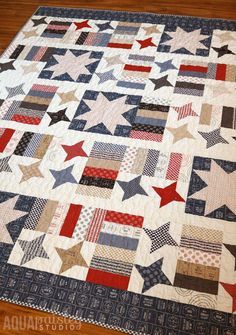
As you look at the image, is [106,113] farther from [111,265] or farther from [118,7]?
[118,7]

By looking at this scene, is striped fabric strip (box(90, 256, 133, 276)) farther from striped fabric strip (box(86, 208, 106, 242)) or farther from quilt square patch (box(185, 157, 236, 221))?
quilt square patch (box(185, 157, 236, 221))

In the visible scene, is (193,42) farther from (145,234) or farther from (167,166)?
(145,234)

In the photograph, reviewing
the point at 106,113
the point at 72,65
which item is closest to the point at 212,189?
the point at 106,113

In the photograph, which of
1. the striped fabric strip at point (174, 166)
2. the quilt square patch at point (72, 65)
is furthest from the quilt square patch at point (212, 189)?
the quilt square patch at point (72, 65)

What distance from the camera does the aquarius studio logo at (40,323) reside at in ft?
4.24

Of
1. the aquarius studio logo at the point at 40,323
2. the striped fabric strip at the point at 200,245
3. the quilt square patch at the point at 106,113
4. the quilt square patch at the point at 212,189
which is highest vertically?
the quilt square patch at the point at 106,113

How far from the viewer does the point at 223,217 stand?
1500 mm

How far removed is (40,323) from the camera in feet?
4.29

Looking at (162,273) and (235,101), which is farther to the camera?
(235,101)

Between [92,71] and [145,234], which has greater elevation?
[92,71]

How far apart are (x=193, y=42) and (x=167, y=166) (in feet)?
3.34

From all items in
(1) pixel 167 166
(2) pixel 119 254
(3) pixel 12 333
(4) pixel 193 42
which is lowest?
(3) pixel 12 333

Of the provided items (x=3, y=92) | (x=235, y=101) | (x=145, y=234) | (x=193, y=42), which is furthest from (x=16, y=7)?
(x=145, y=234)

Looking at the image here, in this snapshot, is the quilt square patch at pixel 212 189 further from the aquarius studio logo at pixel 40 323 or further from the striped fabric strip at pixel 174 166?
the aquarius studio logo at pixel 40 323
